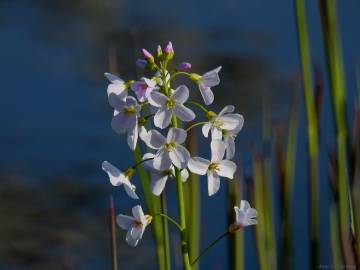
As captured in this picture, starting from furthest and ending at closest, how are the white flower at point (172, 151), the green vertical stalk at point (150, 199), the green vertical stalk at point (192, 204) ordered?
1. the green vertical stalk at point (192, 204)
2. the green vertical stalk at point (150, 199)
3. the white flower at point (172, 151)

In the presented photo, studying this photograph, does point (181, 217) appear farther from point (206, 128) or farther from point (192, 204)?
point (192, 204)

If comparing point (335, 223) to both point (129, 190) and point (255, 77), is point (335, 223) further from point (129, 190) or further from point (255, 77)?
point (255, 77)

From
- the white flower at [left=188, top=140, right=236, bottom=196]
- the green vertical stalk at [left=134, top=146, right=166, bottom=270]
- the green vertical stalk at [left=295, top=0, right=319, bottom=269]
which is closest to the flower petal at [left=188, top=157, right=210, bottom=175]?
the white flower at [left=188, top=140, right=236, bottom=196]

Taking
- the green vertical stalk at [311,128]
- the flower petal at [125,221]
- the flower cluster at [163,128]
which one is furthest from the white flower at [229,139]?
the green vertical stalk at [311,128]

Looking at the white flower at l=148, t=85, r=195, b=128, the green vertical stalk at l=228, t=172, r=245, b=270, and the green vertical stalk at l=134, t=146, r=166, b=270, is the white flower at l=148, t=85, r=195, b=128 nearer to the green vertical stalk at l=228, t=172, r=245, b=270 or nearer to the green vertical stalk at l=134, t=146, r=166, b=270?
the green vertical stalk at l=134, t=146, r=166, b=270

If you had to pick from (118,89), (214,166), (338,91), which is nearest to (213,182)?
(214,166)

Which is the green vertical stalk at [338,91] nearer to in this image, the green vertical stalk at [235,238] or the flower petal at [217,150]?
the green vertical stalk at [235,238]

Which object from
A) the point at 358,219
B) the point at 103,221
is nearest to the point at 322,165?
the point at 103,221
